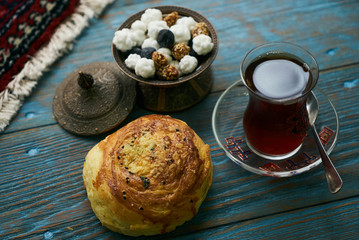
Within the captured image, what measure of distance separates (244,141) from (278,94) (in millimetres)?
263

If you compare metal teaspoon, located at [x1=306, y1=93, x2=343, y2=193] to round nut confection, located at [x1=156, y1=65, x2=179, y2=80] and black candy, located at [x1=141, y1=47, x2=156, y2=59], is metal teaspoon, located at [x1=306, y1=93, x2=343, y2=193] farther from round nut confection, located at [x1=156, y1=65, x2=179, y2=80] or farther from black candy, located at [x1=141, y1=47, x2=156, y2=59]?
black candy, located at [x1=141, y1=47, x2=156, y2=59]

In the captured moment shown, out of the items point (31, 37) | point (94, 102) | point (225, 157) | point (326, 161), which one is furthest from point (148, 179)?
point (31, 37)

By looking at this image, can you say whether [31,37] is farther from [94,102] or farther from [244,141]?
[244,141]

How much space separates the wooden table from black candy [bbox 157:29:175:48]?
0.28 metres

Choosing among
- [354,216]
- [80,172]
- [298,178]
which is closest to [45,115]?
Answer: [80,172]

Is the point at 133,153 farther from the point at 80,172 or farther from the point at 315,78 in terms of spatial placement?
the point at 315,78

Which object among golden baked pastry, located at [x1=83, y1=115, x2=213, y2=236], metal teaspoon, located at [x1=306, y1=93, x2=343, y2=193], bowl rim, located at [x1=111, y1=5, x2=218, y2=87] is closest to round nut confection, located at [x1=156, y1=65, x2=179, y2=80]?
bowl rim, located at [x1=111, y1=5, x2=218, y2=87]

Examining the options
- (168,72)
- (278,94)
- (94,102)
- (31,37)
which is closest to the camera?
(278,94)

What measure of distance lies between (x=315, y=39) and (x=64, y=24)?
1165 mm

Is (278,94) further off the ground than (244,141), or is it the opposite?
(278,94)

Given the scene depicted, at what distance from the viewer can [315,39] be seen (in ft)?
5.06

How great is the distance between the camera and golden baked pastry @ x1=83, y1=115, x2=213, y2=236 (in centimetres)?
104

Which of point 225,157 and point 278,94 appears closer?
point 278,94

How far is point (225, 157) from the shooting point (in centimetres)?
128
